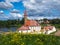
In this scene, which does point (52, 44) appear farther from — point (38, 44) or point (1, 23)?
point (1, 23)

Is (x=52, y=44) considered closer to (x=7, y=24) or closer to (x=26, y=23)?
(x=26, y=23)

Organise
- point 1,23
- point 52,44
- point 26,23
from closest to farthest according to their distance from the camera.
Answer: point 52,44 → point 26,23 → point 1,23

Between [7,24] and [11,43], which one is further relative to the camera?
[7,24]

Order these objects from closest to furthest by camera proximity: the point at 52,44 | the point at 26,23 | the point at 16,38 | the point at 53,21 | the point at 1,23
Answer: the point at 16,38 → the point at 52,44 → the point at 26,23 → the point at 53,21 → the point at 1,23

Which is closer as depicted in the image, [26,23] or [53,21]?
[26,23]

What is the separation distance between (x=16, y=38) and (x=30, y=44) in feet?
2.59

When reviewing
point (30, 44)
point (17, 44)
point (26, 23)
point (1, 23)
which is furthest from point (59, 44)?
point (1, 23)

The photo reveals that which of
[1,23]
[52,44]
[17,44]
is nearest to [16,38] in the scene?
[17,44]

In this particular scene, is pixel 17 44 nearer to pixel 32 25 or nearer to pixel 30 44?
pixel 30 44

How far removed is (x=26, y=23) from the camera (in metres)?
31.5

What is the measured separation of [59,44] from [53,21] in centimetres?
4748

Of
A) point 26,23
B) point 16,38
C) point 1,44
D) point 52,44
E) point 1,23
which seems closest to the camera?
point 16,38

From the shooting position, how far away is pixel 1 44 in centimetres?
647

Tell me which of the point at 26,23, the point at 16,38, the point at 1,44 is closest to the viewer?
the point at 16,38
